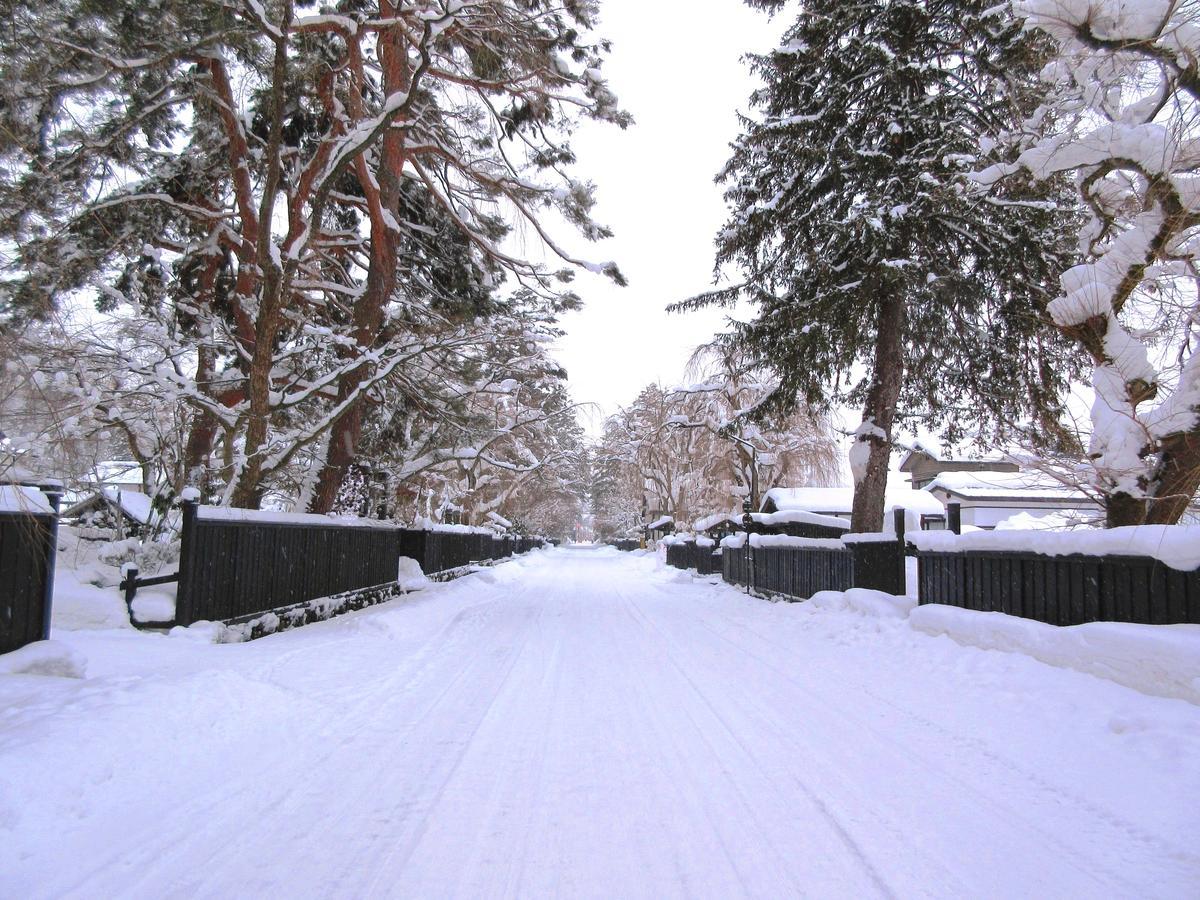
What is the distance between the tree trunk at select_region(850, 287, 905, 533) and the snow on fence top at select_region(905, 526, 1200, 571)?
17.9 ft

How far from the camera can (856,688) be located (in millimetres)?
6570

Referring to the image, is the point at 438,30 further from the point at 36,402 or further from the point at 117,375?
the point at 117,375

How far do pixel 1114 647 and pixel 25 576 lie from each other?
8.34 m

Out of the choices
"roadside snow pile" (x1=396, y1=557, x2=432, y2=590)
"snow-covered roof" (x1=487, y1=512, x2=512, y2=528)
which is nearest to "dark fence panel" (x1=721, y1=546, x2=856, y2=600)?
"roadside snow pile" (x1=396, y1=557, x2=432, y2=590)

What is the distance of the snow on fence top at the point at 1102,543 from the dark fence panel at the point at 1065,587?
2.6 inches

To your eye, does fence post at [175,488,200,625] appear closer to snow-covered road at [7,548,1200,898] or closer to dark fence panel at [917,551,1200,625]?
snow-covered road at [7,548,1200,898]

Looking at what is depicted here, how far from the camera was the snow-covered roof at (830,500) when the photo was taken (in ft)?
105

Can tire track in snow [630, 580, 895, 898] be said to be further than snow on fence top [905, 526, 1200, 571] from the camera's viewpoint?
No

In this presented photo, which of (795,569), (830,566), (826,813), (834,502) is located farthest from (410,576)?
(834,502)

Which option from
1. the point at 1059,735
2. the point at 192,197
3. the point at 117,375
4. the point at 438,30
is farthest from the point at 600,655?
the point at 192,197

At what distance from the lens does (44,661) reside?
5211 mm

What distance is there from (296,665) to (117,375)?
23.9 feet

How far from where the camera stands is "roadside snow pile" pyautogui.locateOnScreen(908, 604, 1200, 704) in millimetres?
4605

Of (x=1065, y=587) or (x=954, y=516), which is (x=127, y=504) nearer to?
(x=954, y=516)
